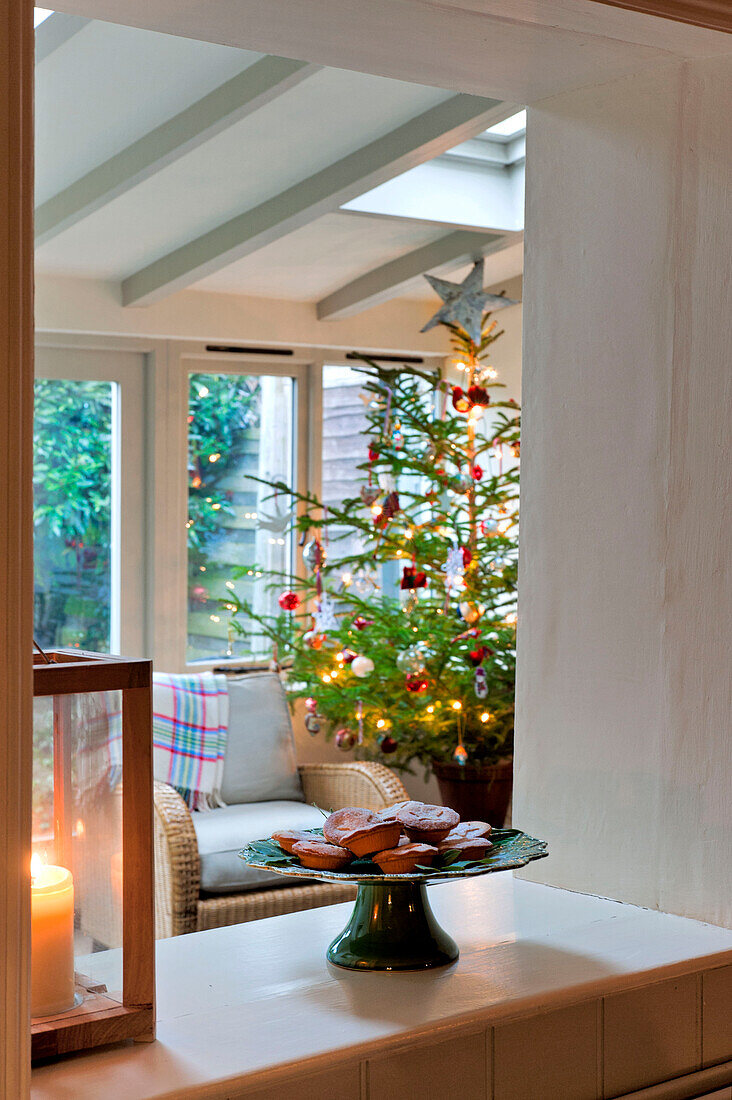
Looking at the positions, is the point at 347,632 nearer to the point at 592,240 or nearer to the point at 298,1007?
the point at 592,240

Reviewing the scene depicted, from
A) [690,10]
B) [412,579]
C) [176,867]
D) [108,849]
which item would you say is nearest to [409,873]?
[108,849]

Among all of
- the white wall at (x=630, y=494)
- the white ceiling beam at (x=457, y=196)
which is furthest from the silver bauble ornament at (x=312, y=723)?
the white wall at (x=630, y=494)

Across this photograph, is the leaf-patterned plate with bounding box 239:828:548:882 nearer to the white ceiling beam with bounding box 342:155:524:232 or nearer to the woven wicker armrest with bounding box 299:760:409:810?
the woven wicker armrest with bounding box 299:760:409:810

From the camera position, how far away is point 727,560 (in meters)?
1.24

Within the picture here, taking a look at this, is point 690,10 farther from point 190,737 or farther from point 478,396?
point 190,737

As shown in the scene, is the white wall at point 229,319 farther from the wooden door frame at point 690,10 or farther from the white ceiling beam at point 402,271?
the wooden door frame at point 690,10

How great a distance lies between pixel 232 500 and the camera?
4195 millimetres

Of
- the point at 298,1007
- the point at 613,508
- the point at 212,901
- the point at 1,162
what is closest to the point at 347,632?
the point at 212,901

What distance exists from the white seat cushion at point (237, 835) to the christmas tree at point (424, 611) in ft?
→ 1.14

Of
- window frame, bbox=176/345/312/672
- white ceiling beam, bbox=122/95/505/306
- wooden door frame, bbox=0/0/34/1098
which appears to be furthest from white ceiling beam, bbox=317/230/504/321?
wooden door frame, bbox=0/0/34/1098

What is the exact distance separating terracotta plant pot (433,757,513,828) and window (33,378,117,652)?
4.13 feet

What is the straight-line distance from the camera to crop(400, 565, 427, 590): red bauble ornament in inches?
139

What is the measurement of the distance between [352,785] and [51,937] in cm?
269

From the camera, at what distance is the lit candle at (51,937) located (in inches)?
35.9
